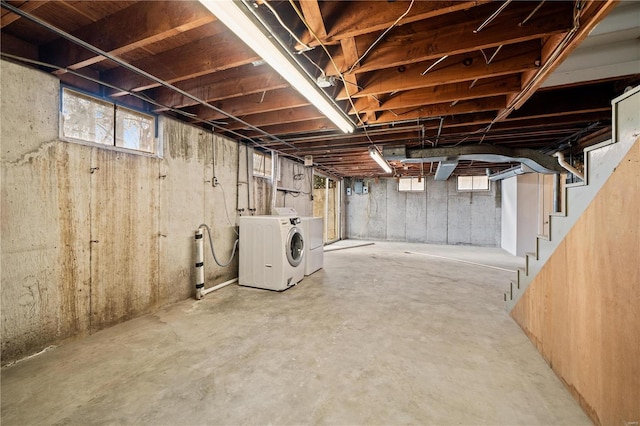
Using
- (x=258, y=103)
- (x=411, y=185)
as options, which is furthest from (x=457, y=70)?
(x=411, y=185)

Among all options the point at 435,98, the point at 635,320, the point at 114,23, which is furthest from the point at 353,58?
the point at 635,320

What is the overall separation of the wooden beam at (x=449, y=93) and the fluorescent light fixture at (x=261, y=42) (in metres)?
0.84

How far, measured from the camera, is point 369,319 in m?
2.66

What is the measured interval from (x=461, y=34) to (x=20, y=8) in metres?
2.81

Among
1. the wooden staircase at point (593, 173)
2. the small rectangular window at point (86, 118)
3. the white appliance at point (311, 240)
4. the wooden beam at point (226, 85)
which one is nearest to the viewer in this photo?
the wooden staircase at point (593, 173)

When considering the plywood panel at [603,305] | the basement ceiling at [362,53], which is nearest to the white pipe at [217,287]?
the basement ceiling at [362,53]

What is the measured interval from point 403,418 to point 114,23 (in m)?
3.17

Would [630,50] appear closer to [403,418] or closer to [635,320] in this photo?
[635,320]

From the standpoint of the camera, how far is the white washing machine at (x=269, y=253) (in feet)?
11.6

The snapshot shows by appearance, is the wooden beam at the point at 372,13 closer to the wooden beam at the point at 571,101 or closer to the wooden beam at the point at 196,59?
the wooden beam at the point at 196,59

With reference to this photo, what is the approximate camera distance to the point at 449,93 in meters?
2.51

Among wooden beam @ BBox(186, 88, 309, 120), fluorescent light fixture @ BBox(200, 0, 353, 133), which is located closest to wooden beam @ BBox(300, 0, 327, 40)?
fluorescent light fixture @ BBox(200, 0, 353, 133)

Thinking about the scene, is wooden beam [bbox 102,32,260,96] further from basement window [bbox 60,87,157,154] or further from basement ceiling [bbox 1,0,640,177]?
basement window [bbox 60,87,157,154]

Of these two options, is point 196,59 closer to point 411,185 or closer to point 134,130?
point 134,130
